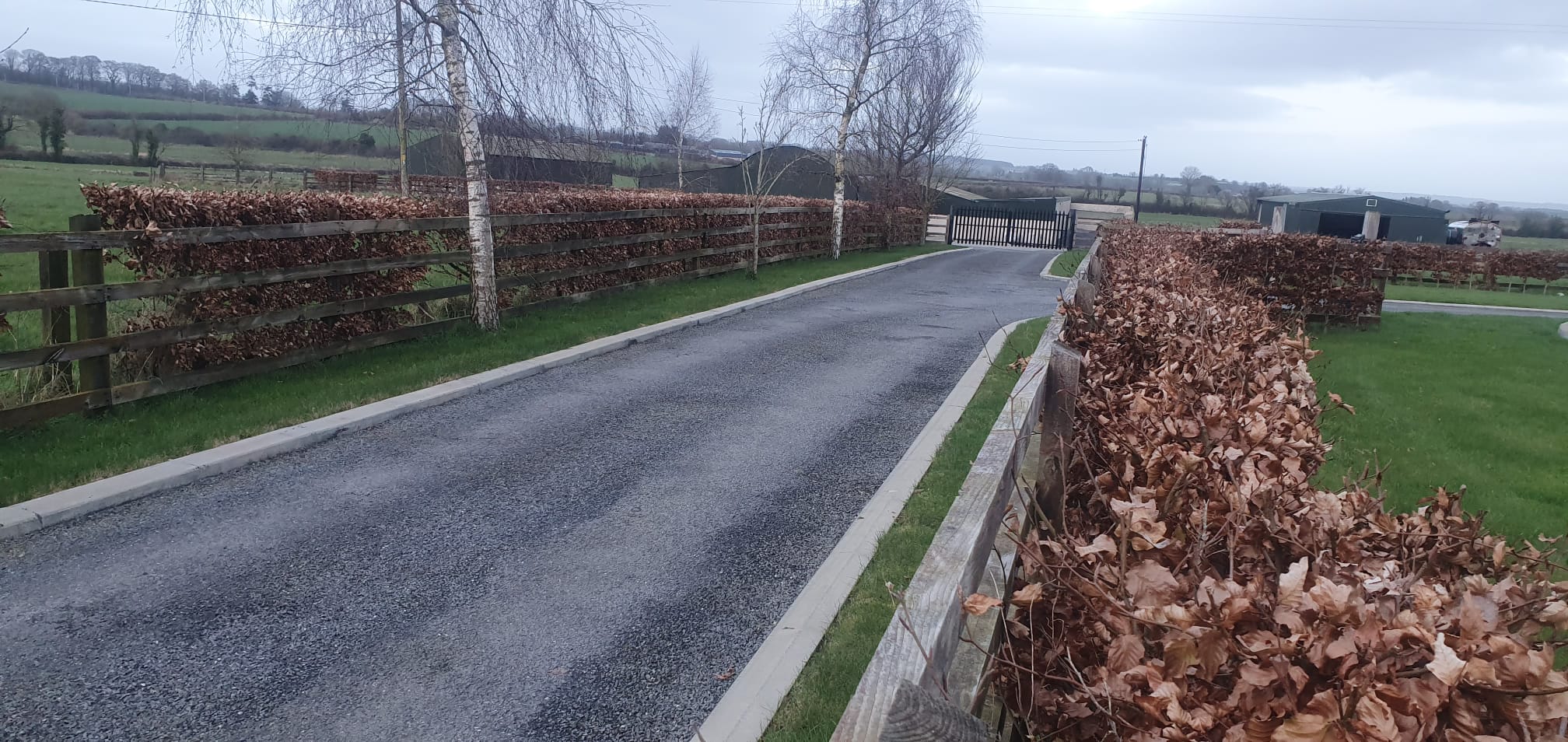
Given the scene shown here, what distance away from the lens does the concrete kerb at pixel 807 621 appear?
350 centimetres

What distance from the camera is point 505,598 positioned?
176 inches

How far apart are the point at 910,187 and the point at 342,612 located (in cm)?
3603

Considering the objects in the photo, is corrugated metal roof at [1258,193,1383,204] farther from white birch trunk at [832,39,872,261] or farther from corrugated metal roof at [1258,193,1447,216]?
white birch trunk at [832,39,872,261]

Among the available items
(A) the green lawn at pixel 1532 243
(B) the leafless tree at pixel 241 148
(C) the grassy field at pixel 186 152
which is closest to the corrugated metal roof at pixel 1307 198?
(A) the green lawn at pixel 1532 243

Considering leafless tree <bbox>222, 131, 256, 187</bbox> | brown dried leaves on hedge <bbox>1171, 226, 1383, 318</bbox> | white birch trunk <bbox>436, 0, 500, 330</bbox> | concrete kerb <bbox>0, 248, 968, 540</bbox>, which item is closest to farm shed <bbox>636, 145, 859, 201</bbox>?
leafless tree <bbox>222, 131, 256, 187</bbox>

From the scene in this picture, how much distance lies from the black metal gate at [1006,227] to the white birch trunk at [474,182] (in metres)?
37.3

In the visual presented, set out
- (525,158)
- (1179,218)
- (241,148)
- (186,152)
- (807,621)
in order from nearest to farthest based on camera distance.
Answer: (807,621) < (525,158) < (241,148) < (186,152) < (1179,218)

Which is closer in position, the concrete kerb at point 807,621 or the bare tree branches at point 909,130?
the concrete kerb at point 807,621

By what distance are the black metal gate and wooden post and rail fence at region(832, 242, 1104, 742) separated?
143 ft

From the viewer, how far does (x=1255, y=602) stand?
1.82 meters

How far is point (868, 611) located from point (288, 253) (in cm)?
645

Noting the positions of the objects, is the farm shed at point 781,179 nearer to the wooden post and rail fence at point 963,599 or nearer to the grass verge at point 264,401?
the grass verge at point 264,401

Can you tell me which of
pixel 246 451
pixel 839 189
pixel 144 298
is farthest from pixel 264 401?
pixel 839 189

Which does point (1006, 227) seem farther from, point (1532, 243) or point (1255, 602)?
point (1255, 602)
